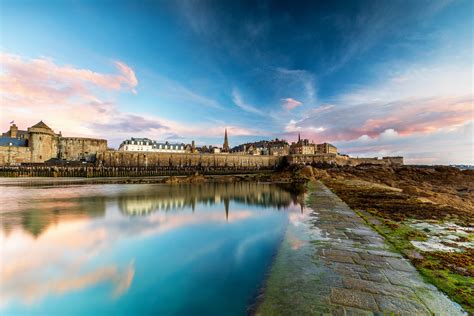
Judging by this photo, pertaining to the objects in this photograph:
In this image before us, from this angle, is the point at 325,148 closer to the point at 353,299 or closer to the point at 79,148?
the point at 79,148

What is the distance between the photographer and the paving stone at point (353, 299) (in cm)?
273

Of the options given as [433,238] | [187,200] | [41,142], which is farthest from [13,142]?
[433,238]

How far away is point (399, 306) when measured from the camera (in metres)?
2.73

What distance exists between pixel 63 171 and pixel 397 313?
5060cm

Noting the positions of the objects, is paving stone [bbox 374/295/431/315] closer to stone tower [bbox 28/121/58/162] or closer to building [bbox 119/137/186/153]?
stone tower [bbox 28/121/58/162]

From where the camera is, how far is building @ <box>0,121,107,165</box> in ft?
148

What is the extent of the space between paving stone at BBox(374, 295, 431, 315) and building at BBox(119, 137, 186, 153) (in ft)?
258

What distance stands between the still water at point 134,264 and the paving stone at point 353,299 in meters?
1.16

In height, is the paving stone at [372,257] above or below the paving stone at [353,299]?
below

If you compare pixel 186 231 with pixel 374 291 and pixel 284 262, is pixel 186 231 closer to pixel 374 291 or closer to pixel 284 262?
pixel 284 262

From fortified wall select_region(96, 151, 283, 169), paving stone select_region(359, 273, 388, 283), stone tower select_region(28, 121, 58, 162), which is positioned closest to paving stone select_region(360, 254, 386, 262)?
paving stone select_region(359, 273, 388, 283)

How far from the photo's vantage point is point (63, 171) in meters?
40.1

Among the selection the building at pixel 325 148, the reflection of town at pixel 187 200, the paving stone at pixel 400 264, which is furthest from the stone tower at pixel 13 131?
the building at pixel 325 148

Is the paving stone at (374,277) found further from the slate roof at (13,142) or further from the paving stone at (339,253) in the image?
the slate roof at (13,142)
